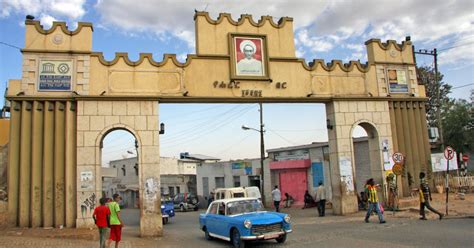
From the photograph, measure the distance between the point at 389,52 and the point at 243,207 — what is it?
12.7 m

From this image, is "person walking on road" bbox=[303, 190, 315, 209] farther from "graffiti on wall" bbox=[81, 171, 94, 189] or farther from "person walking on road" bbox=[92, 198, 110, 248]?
"person walking on road" bbox=[92, 198, 110, 248]

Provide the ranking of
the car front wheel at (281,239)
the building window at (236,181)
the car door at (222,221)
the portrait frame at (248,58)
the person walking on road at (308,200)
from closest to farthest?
the car front wheel at (281,239), the car door at (222,221), the portrait frame at (248,58), the person walking on road at (308,200), the building window at (236,181)

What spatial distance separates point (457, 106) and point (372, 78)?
83.8 ft

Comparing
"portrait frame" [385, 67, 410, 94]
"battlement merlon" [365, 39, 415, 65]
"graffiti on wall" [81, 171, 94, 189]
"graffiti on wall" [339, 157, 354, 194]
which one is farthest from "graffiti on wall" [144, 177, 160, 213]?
"portrait frame" [385, 67, 410, 94]

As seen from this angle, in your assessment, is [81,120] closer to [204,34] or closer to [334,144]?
[204,34]

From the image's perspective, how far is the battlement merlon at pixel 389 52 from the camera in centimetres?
2117

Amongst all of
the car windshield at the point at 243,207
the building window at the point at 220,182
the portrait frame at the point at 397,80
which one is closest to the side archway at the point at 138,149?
the car windshield at the point at 243,207

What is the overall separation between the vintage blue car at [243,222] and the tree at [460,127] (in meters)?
33.7

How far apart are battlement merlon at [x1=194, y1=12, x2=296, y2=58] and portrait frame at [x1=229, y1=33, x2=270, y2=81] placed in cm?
21

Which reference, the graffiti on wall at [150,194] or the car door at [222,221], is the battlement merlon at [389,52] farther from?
the graffiti on wall at [150,194]

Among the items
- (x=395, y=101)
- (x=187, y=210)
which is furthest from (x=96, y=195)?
(x=187, y=210)

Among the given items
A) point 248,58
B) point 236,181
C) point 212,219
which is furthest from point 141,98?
point 236,181

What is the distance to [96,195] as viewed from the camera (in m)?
16.2

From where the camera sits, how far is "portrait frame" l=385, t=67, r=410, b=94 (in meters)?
21.2
